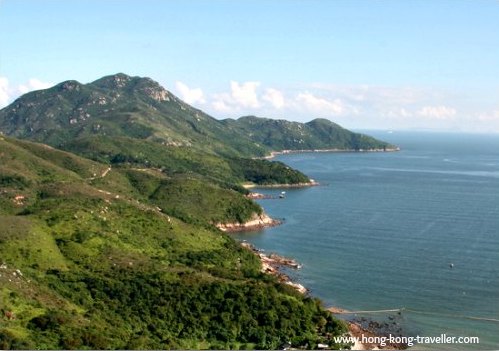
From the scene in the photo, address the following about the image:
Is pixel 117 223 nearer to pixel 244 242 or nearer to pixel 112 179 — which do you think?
pixel 244 242

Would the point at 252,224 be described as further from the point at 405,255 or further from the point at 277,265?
the point at 405,255

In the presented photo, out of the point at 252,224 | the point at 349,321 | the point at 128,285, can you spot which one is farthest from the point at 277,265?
the point at 252,224

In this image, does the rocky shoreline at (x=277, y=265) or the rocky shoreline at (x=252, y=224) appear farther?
the rocky shoreline at (x=252, y=224)

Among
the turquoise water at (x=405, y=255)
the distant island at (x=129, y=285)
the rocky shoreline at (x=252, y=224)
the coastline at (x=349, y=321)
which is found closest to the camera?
the distant island at (x=129, y=285)

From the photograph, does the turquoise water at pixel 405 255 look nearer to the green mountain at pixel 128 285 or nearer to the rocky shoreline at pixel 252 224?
the rocky shoreline at pixel 252 224

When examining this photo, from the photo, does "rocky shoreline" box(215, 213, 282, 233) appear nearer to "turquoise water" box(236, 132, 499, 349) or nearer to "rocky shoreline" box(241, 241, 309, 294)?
"turquoise water" box(236, 132, 499, 349)

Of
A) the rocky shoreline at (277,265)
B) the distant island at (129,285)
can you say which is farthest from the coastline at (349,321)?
the distant island at (129,285)

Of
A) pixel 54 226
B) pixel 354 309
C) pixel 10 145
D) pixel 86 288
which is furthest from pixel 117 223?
pixel 10 145

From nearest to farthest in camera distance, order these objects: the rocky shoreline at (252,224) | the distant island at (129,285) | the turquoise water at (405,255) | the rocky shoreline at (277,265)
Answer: the distant island at (129,285)
the turquoise water at (405,255)
the rocky shoreline at (277,265)
the rocky shoreline at (252,224)
